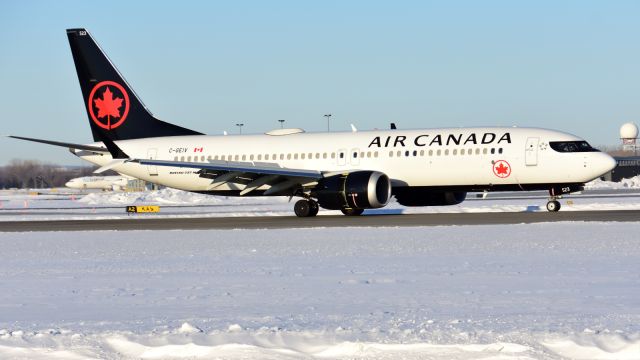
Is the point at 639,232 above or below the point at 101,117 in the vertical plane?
below

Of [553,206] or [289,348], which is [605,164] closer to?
[553,206]

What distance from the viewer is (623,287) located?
12.5m

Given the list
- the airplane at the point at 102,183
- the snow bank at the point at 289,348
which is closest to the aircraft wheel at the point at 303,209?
the snow bank at the point at 289,348

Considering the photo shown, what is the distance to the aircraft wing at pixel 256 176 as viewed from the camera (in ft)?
115

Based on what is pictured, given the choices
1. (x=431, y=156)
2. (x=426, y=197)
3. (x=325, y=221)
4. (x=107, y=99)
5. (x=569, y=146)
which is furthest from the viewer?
(x=107, y=99)

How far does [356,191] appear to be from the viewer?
33344 mm

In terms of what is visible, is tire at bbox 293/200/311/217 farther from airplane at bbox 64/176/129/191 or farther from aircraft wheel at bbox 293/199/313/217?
airplane at bbox 64/176/129/191

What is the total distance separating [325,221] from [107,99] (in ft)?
47.8

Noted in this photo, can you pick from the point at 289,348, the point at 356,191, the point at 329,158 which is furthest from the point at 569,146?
the point at 289,348

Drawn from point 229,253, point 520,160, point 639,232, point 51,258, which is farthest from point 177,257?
point 520,160

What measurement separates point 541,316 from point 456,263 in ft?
20.7

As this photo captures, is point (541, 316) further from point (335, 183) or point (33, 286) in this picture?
point (335, 183)

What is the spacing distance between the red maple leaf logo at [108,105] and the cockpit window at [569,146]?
19.7 m

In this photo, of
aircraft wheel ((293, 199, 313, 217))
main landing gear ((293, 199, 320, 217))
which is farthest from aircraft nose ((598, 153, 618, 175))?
aircraft wheel ((293, 199, 313, 217))
